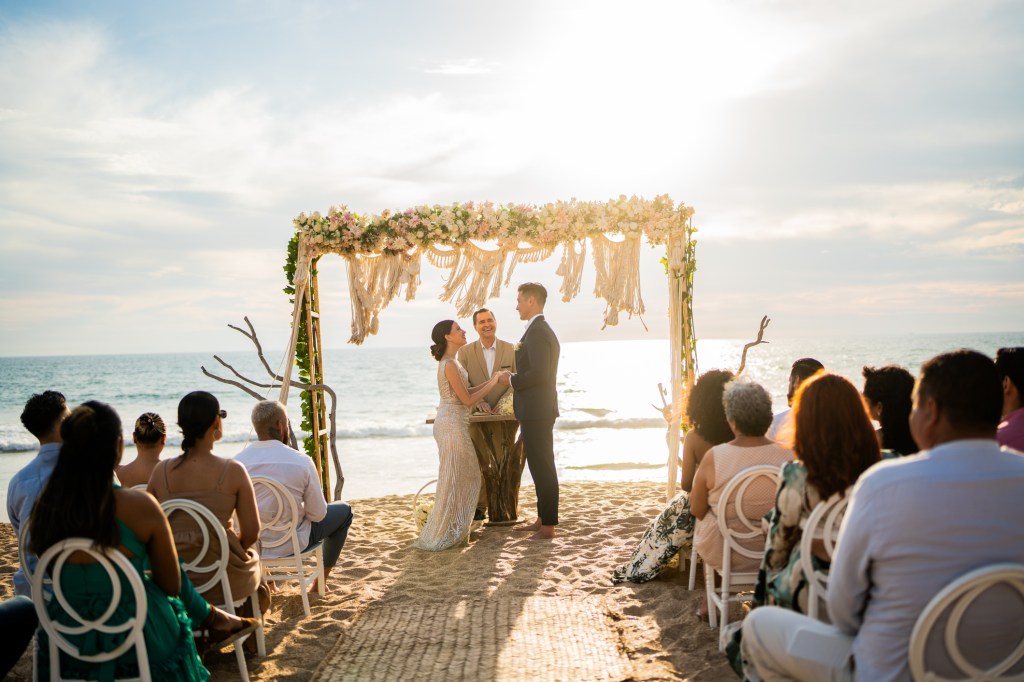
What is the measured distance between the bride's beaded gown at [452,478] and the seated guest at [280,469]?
70.8 inches

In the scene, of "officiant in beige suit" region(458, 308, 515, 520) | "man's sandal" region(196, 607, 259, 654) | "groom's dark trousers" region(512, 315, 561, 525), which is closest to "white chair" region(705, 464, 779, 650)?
"man's sandal" region(196, 607, 259, 654)

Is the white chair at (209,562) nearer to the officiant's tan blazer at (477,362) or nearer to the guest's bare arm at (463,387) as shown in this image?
the guest's bare arm at (463,387)

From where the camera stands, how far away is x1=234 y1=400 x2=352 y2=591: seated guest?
4230 millimetres

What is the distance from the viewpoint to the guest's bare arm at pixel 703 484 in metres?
3.86

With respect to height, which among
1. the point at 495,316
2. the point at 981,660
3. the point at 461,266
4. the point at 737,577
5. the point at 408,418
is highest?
the point at 461,266

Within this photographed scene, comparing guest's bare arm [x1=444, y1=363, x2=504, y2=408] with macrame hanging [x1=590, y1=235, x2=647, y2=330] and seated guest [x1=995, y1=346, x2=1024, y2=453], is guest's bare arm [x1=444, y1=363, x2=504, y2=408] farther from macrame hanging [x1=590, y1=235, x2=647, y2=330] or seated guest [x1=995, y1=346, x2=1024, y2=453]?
seated guest [x1=995, y1=346, x2=1024, y2=453]

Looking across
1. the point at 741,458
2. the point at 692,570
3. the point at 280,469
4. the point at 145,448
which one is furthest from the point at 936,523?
the point at 145,448

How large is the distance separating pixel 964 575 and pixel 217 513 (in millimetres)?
2896

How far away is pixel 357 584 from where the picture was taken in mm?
5281

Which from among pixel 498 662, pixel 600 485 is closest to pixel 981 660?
pixel 498 662

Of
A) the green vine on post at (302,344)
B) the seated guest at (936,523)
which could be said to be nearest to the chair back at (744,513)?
the seated guest at (936,523)

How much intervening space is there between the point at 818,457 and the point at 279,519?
3047 millimetres

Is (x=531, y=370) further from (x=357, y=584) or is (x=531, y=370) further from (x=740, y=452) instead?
(x=740, y=452)

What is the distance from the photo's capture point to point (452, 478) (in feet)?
20.7
